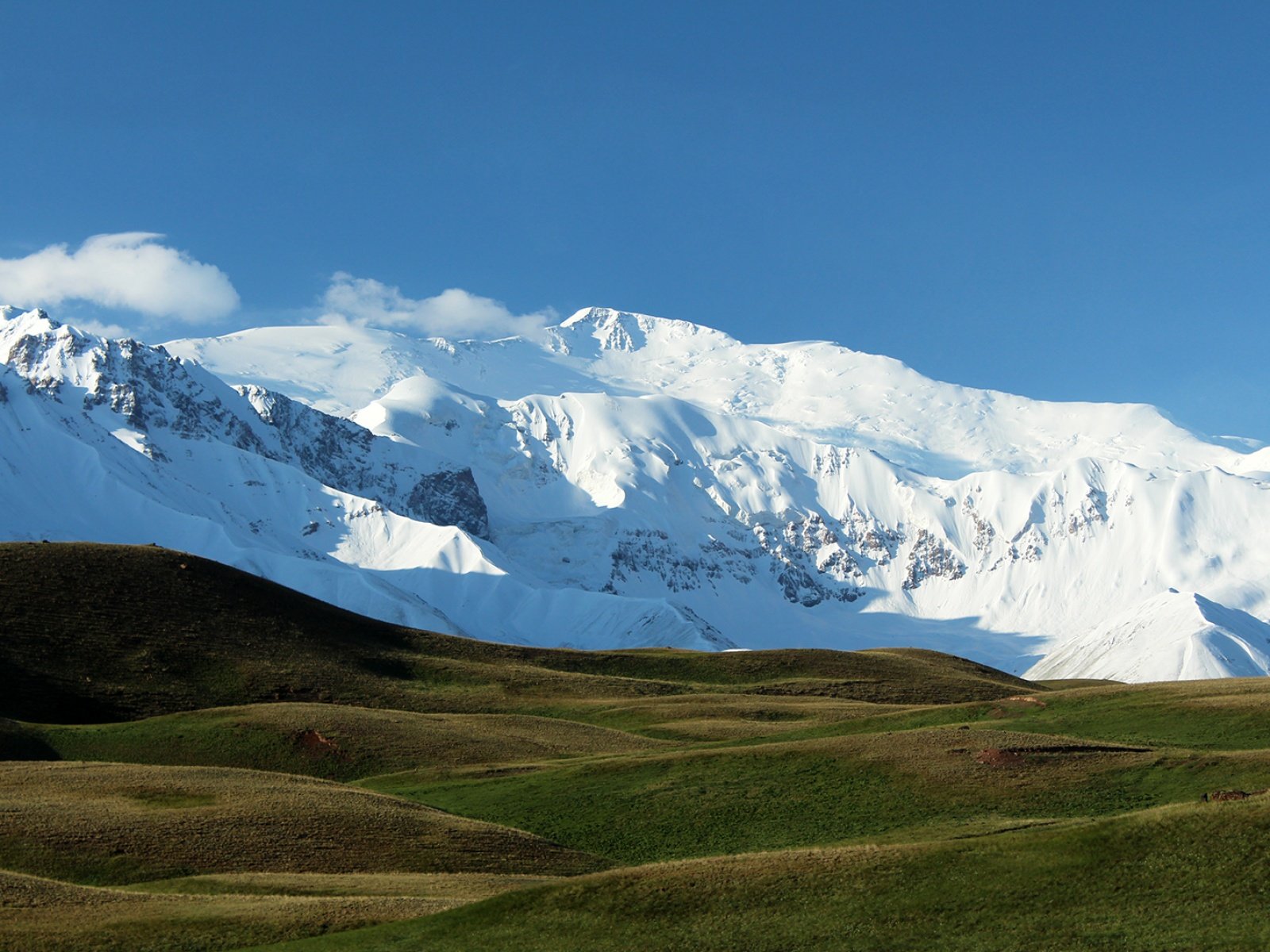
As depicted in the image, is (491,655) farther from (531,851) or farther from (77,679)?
(531,851)

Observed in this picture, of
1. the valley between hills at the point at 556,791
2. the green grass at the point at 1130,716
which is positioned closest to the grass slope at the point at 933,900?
the valley between hills at the point at 556,791

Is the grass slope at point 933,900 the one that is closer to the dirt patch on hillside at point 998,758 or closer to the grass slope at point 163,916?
the grass slope at point 163,916

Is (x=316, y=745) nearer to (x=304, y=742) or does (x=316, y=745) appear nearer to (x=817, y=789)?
(x=304, y=742)

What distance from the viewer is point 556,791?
67.3 m

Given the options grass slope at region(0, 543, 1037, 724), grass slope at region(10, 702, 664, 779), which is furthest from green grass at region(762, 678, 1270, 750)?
grass slope at region(0, 543, 1037, 724)

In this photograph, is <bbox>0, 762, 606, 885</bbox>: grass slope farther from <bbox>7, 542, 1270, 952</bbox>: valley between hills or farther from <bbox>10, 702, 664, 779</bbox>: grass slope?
<bbox>10, 702, 664, 779</bbox>: grass slope

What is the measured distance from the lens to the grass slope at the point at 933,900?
3316 centimetres

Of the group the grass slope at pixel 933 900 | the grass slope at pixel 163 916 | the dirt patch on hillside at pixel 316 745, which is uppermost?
the grass slope at pixel 933 900

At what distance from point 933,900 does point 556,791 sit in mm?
34030

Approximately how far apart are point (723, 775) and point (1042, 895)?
105 feet

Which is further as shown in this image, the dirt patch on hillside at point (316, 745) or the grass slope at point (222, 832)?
the dirt patch on hillside at point (316, 745)

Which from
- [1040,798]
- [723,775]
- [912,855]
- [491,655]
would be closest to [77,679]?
[491,655]

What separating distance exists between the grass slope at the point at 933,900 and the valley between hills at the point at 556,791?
0.11 m

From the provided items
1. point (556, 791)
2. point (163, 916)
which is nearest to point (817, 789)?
point (556, 791)
